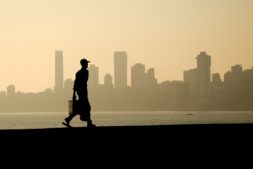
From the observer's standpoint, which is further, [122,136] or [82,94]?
[82,94]

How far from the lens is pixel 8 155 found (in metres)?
11.3

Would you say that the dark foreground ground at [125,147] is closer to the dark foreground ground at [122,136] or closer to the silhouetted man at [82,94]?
the dark foreground ground at [122,136]

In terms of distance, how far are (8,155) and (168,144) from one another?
11.1 feet

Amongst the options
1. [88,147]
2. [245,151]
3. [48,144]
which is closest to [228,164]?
[245,151]

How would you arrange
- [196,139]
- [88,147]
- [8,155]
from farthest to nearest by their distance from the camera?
[196,139], [88,147], [8,155]

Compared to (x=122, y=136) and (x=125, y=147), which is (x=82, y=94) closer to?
(x=122, y=136)

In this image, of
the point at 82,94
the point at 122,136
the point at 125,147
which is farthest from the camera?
the point at 82,94

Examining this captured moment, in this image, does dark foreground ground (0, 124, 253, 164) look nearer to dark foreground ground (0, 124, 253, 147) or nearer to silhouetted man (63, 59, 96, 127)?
dark foreground ground (0, 124, 253, 147)

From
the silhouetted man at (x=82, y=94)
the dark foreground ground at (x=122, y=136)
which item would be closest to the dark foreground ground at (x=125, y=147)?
the dark foreground ground at (x=122, y=136)

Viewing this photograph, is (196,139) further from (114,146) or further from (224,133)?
A: (114,146)

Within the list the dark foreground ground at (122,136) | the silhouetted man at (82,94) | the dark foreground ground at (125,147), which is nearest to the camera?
the dark foreground ground at (125,147)

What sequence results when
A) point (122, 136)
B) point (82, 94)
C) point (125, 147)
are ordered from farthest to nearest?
point (82, 94), point (122, 136), point (125, 147)

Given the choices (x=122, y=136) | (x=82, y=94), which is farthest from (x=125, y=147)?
(x=82, y=94)

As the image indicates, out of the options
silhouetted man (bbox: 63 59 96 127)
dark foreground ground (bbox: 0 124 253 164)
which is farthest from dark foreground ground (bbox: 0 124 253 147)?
silhouetted man (bbox: 63 59 96 127)
